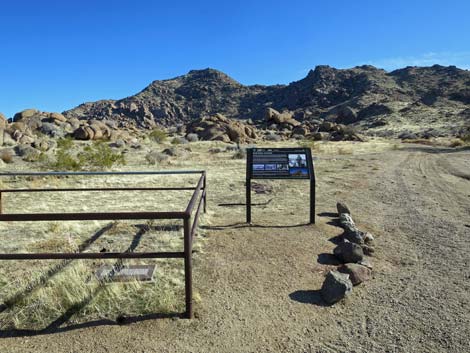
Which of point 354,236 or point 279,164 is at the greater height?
point 279,164

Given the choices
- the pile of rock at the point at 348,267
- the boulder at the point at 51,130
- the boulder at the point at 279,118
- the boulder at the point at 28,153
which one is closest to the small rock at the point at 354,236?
the pile of rock at the point at 348,267

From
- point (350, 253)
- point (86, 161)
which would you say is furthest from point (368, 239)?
point (86, 161)

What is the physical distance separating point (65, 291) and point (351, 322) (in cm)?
295

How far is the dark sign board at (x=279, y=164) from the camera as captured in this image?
7.09m

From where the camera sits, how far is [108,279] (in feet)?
14.7

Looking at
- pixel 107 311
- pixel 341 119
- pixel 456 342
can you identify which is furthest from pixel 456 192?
pixel 341 119

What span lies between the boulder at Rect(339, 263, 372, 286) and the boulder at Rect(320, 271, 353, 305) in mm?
346

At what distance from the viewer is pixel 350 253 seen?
5.21 metres

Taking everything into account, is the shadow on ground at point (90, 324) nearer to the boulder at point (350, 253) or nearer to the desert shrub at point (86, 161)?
the boulder at point (350, 253)

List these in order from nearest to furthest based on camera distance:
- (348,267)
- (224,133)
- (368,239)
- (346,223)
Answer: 1. (348,267)
2. (368,239)
3. (346,223)
4. (224,133)

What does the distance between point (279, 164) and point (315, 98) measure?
422ft

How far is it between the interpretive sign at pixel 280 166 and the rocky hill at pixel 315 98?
232ft

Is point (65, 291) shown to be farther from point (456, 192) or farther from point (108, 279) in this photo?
point (456, 192)

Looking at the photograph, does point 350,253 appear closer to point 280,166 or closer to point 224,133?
point 280,166
